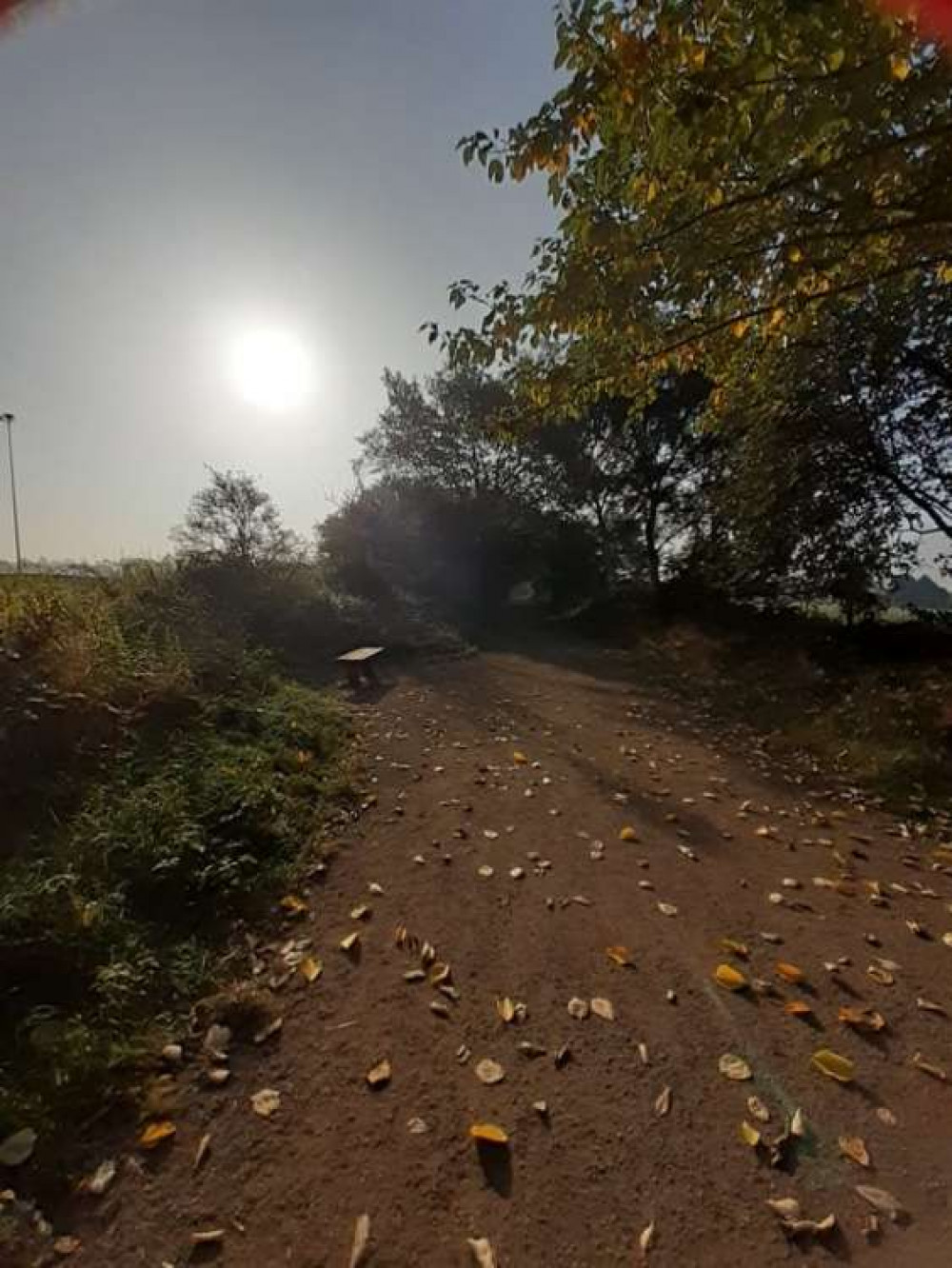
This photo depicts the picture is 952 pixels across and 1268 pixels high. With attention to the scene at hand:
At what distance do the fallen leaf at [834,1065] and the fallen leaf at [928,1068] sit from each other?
267 millimetres

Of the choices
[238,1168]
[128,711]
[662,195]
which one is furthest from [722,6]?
[128,711]

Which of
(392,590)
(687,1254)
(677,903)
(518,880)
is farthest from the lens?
(392,590)

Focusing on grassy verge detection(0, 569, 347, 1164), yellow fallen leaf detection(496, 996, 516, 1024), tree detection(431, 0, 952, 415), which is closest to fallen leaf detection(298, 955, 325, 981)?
grassy verge detection(0, 569, 347, 1164)

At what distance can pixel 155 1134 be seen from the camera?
2115 millimetres

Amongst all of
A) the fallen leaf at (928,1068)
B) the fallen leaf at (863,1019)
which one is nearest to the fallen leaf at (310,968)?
the fallen leaf at (863,1019)

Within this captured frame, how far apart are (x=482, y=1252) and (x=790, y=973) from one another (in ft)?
6.32

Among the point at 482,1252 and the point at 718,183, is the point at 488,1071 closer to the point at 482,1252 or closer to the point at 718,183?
the point at 482,1252

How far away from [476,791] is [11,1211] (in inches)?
147

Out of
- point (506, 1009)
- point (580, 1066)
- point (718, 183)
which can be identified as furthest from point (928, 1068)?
point (718, 183)

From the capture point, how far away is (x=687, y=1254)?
67.4 inches

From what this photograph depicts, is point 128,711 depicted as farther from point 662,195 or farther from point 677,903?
point 662,195

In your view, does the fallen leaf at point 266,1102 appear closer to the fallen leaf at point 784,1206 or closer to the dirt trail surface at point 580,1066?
the dirt trail surface at point 580,1066

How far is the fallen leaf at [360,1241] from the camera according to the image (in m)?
1.71

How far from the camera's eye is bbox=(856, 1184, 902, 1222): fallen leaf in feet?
5.93
